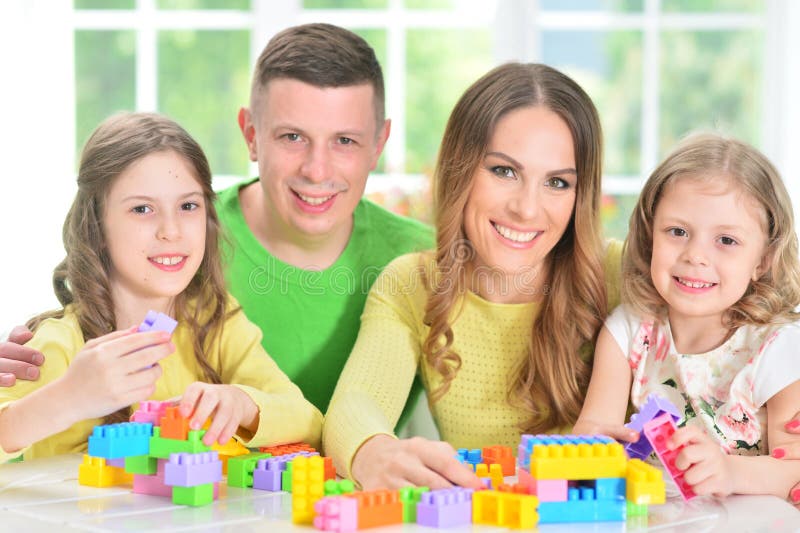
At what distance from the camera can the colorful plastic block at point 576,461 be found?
1.26 m

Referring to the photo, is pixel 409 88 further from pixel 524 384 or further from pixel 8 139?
pixel 524 384

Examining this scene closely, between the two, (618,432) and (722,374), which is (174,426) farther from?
(722,374)

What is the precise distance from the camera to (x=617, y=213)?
3775mm

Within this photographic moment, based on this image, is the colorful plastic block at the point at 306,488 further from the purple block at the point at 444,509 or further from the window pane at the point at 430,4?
the window pane at the point at 430,4

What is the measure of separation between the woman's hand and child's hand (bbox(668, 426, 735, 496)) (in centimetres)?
28

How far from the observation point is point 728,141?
175 cm

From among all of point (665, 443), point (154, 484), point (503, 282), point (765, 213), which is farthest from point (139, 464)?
point (765, 213)

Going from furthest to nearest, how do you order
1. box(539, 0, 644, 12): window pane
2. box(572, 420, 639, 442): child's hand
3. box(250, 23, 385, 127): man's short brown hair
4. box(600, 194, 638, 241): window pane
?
box(539, 0, 644, 12): window pane → box(600, 194, 638, 241): window pane → box(250, 23, 385, 127): man's short brown hair → box(572, 420, 639, 442): child's hand

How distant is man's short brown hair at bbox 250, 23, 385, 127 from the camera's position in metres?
2.05

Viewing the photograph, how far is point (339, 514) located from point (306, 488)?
0.28ft

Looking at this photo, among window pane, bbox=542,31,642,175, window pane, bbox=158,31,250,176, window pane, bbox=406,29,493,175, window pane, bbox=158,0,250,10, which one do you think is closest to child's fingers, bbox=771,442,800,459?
window pane, bbox=542,31,642,175

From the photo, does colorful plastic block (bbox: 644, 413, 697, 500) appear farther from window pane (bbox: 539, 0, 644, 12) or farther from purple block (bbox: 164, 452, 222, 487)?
window pane (bbox: 539, 0, 644, 12)

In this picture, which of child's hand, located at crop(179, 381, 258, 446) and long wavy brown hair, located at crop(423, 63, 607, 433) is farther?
long wavy brown hair, located at crop(423, 63, 607, 433)

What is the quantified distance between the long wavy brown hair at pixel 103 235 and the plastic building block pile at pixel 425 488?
42 cm
